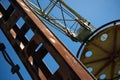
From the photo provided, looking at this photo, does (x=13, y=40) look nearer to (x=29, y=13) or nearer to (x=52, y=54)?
(x=29, y=13)

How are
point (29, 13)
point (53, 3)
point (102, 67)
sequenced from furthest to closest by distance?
point (53, 3) → point (102, 67) → point (29, 13)

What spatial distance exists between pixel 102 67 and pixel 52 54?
8.81 m

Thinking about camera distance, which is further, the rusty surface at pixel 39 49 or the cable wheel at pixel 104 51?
the cable wheel at pixel 104 51

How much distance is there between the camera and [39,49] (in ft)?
14.7

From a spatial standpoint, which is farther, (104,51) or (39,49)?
(104,51)

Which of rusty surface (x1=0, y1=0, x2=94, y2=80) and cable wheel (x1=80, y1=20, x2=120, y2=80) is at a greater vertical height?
rusty surface (x1=0, y1=0, x2=94, y2=80)

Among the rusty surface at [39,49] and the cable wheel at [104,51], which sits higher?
the rusty surface at [39,49]

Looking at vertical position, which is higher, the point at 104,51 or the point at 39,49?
the point at 39,49

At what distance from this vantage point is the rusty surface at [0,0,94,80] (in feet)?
11.6

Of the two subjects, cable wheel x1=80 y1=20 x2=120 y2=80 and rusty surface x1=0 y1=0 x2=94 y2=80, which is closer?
rusty surface x1=0 y1=0 x2=94 y2=80

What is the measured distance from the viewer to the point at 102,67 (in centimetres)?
1224

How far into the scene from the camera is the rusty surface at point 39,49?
3.54 m

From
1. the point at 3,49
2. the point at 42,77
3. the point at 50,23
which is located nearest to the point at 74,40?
the point at 50,23

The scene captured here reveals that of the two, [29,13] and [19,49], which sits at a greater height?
[29,13]
